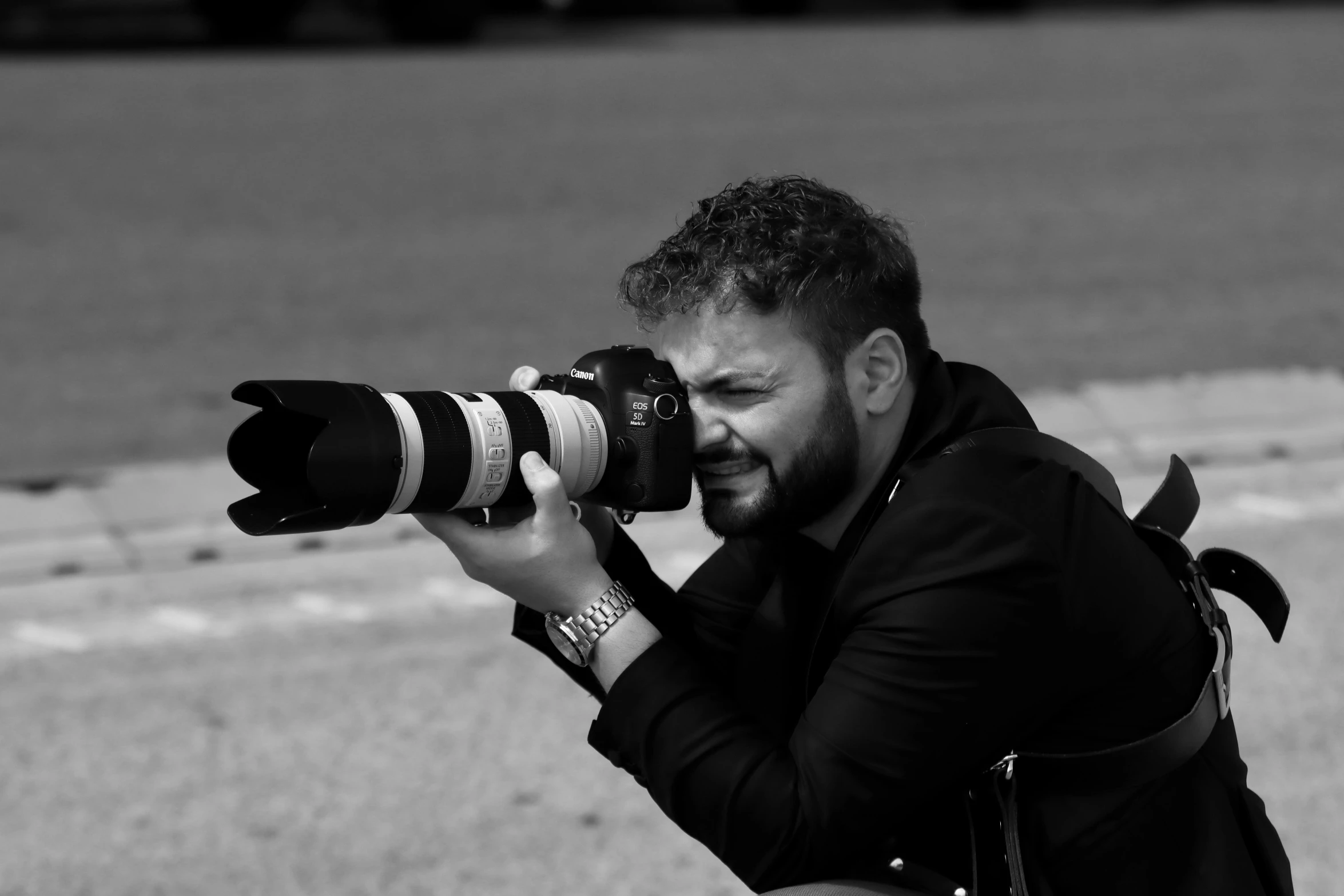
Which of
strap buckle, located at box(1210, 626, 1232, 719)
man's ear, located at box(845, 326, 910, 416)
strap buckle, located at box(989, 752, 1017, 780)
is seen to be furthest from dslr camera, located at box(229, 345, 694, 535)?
strap buckle, located at box(1210, 626, 1232, 719)

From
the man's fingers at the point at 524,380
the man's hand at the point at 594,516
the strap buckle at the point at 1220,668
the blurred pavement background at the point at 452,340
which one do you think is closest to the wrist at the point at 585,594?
the man's hand at the point at 594,516

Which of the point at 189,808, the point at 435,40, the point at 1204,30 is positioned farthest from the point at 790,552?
the point at 1204,30

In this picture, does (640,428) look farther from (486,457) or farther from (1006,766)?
(1006,766)

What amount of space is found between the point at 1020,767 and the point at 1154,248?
20.0 ft

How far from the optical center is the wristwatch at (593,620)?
2018 mm

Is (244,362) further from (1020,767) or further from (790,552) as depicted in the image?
(1020,767)

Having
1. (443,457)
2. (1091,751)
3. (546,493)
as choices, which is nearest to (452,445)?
(443,457)

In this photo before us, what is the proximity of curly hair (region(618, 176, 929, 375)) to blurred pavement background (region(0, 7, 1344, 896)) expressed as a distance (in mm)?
1460

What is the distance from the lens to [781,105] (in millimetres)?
10945

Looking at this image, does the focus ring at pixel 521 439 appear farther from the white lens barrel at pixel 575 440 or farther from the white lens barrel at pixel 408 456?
the white lens barrel at pixel 408 456

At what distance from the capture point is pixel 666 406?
84.0 inches

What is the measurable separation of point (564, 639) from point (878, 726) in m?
0.39

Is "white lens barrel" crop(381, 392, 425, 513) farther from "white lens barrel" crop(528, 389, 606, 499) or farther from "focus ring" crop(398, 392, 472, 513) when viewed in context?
"white lens barrel" crop(528, 389, 606, 499)

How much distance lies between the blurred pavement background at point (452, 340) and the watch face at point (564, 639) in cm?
124
